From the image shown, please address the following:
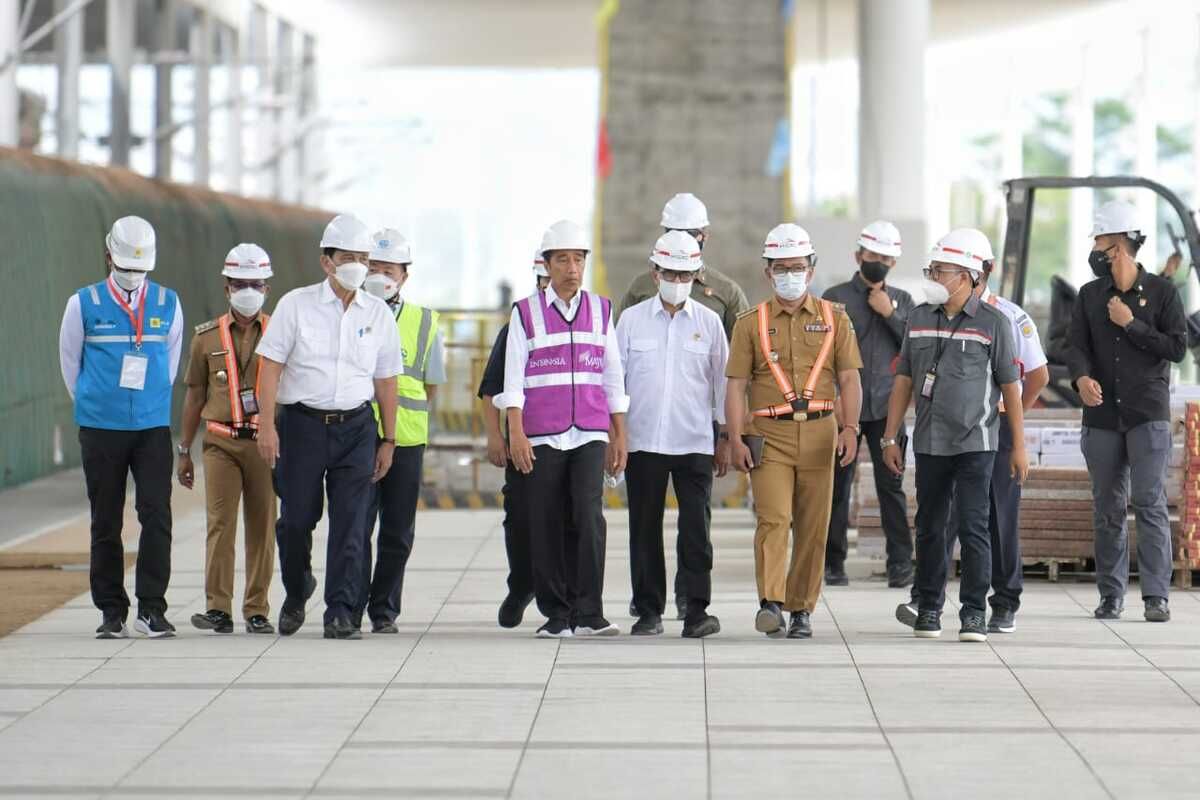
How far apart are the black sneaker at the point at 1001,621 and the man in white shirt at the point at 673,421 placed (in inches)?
51.0

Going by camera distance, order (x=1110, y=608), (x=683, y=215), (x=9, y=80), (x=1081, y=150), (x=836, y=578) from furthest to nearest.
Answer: (x=1081, y=150) → (x=9, y=80) → (x=836, y=578) → (x=1110, y=608) → (x=683, y=215)

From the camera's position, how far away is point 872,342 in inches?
473

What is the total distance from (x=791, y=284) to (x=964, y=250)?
0.80 meters

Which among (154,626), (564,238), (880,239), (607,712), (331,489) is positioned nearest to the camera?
(607,712)

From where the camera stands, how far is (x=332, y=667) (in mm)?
8930

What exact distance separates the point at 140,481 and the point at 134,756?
9.33ft

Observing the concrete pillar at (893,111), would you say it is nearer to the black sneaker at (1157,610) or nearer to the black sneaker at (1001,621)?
the black sneaker at (1157,610)

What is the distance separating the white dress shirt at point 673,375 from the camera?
9828 mm

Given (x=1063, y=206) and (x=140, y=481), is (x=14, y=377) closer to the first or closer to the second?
(x=140, y=481)

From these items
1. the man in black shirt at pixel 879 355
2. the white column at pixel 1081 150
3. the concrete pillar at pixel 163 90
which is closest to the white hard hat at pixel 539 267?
the man in black shirt at pixel 879 355

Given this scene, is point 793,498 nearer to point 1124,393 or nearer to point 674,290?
point 674,290

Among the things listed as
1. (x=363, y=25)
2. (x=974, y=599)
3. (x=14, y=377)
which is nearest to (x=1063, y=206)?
(x=363, y=25)

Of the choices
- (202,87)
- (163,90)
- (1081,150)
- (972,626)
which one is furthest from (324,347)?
(1081,150)

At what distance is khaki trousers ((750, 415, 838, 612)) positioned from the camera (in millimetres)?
9672
